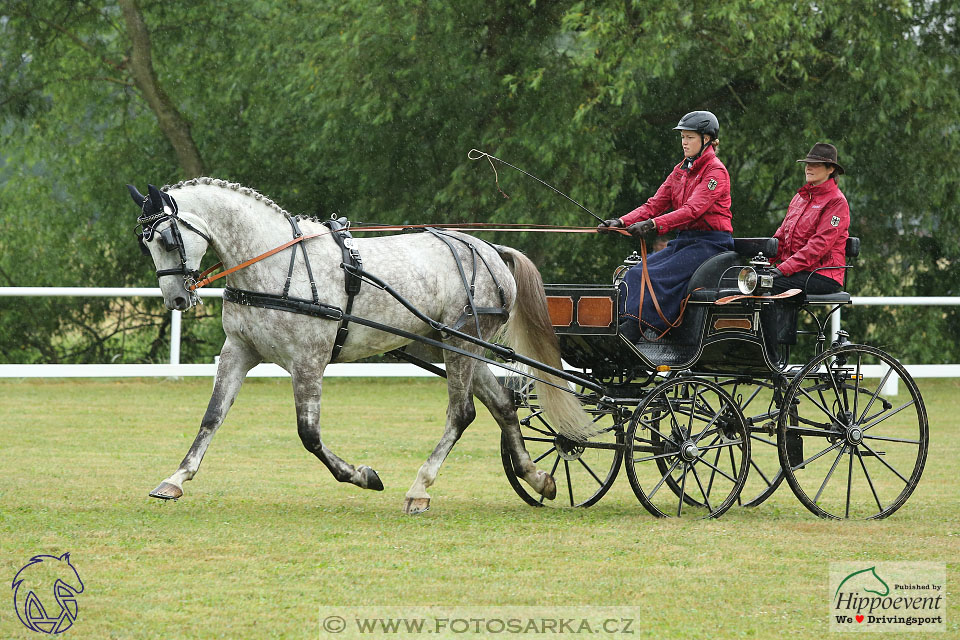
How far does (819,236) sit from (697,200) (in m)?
0.74

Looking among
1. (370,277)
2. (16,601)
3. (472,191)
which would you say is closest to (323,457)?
(370,277)

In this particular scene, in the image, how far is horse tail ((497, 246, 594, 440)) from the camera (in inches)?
291

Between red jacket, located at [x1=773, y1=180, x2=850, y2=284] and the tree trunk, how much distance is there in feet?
38.3

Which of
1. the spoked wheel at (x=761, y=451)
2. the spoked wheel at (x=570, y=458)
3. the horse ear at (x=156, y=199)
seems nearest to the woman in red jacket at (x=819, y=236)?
the spoked wheel at (x=761, y=451)

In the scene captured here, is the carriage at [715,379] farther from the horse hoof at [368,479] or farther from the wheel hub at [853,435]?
the horse hoof at [368,479]

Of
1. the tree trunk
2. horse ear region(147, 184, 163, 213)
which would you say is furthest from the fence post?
horse ear region(147, 184, 163, 213)

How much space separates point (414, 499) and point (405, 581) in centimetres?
182

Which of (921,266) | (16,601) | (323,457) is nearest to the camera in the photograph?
(16,601)

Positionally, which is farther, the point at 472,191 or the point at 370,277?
the point at 472,191

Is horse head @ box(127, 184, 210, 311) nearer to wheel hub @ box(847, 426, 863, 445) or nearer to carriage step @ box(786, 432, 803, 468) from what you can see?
carriage step @ box(786, 432, 803, 468)

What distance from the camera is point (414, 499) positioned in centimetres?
713

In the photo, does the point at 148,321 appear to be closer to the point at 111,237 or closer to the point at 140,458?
the point at 111,237

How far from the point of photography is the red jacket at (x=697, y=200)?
23.5 ft

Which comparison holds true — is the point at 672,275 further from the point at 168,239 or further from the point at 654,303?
the point at 168,239
